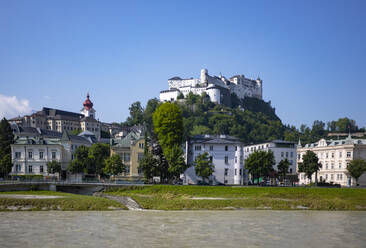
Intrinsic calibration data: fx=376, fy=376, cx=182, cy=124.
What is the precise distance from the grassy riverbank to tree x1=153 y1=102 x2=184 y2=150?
12922 millimetres

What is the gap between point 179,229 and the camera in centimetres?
2892

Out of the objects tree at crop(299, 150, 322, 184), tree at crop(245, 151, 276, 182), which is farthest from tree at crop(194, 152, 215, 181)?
tree at crop(299, 150, 322, 184)

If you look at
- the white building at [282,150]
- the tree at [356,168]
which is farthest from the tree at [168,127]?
the tree at [356,168]

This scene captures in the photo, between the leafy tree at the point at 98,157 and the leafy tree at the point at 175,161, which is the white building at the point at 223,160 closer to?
the leafy tree at the point at 175,161

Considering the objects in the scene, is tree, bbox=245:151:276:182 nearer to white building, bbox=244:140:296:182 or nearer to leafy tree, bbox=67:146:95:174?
white building, bbox=244:140:296:182

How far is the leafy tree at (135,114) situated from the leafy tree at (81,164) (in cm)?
10389

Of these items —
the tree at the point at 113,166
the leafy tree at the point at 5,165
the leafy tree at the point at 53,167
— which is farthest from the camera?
the leafy tree at the point at 53,167

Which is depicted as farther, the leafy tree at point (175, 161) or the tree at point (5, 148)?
the tree at point (5, 148)

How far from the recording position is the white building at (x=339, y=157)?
249ft

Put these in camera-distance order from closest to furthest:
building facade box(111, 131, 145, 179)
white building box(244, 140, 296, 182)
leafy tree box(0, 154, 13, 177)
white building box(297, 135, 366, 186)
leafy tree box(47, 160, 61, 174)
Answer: leafy tree box(0, 154, 13, 177)
leafy tree box(47, 160, 61, 174)
building facade box(111, 131, 145, 179)
white building box(297, 135, 366, 186)
white building box(244, 140, 296, 182)

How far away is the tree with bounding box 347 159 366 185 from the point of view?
69.1m

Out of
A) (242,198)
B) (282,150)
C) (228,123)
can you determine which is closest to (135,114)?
(228,123)

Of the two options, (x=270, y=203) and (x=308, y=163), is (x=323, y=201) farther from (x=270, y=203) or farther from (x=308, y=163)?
(x=308, y=163)

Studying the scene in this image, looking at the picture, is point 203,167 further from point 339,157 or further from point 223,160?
point 339,157
